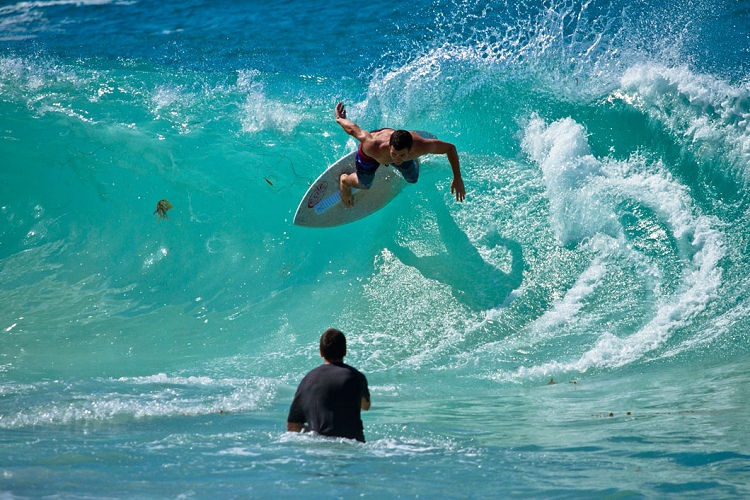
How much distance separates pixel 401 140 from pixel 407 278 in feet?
8.95

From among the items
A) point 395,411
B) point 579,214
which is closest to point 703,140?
point 579,214

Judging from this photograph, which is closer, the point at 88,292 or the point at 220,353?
the point at 220,353

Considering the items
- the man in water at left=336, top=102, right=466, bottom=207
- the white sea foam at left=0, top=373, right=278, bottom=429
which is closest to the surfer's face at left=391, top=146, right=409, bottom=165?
the man in water at left=336, top=102, right=466, bottom=207

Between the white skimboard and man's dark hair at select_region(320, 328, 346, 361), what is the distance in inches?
156

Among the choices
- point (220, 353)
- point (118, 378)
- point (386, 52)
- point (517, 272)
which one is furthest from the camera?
point (386, 52)

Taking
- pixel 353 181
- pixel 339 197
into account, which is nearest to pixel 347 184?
pixel 353 181

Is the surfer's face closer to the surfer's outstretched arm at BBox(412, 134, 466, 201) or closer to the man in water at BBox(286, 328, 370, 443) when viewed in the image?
the surfer's outstretched arm at BBox(412, 134, 466, 201)

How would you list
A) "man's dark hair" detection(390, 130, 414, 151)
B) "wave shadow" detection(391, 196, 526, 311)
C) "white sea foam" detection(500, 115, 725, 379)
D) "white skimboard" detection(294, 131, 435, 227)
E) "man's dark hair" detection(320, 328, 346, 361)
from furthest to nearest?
"white skimboard" detection(294, 131, 435, 227)
"wave shadow" detection(391, 196, 526, 311)
"white sea foam" detection(500, 115, 725, 379)
"man's dark hair" detection(390, 130, 414, 151)
"man's dark hair" detection(320, 328, 346, 361)

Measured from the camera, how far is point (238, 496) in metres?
3.18

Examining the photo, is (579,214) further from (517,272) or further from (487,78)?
(487,78)

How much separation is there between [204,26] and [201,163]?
989 centimetres

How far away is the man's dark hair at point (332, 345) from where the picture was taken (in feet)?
14.1

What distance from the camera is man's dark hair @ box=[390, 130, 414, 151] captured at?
6.07 meters

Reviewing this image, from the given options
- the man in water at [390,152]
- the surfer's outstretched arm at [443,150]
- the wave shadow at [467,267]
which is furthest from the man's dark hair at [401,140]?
the wave shadow at [467,267]
